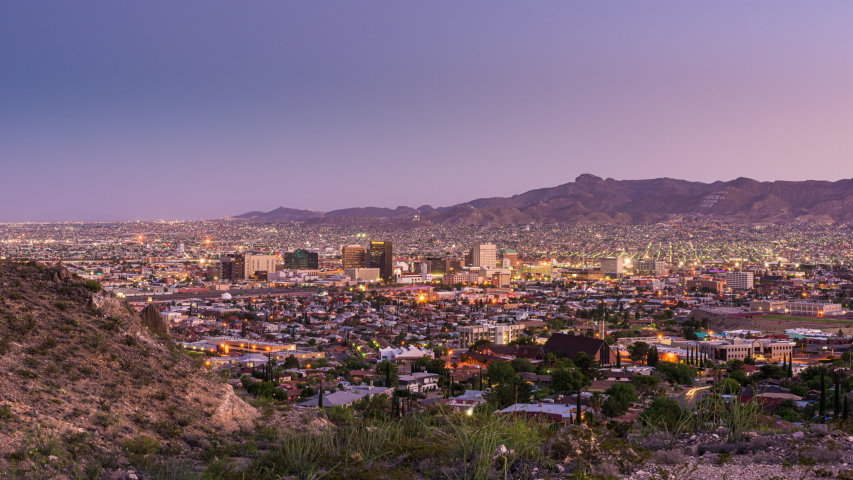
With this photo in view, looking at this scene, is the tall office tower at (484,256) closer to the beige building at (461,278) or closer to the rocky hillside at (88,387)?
the beige building at (461,278)

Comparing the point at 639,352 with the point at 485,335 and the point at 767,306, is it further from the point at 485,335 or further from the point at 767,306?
the point at 767,306

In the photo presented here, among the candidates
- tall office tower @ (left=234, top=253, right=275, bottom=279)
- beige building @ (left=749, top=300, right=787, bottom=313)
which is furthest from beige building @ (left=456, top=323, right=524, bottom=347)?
tall office tower @ (left=234, top=253, right=275, bottom=279)

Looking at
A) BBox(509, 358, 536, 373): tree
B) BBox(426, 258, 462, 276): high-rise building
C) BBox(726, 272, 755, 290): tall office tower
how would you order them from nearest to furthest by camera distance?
1. BBox(509, 358, 536, 373): tree
2. BBox(726, 272, 755, 290): tall office tower
3. BBox(426, 258, 462, 276): high-rise building

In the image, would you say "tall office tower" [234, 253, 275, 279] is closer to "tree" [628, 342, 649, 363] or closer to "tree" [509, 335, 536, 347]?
"tree" [509, 335, 536, 347]

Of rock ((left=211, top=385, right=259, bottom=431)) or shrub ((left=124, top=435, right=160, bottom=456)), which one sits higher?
shrub ((left=124, top=435, right=160, bottom=456))

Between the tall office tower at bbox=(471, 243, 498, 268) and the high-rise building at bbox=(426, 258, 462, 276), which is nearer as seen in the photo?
the high-rise building at bbox=(426, 258, 462, 276)

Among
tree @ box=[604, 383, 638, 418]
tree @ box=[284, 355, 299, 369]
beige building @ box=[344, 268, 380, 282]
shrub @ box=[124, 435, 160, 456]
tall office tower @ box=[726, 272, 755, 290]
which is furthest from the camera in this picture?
beige building @ box=[344, 268, 380, 282]

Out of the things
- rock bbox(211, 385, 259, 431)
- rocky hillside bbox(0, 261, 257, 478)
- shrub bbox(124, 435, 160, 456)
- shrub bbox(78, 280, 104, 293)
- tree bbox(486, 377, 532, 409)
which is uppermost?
shrub bbox(78, 280, 104, 293)
